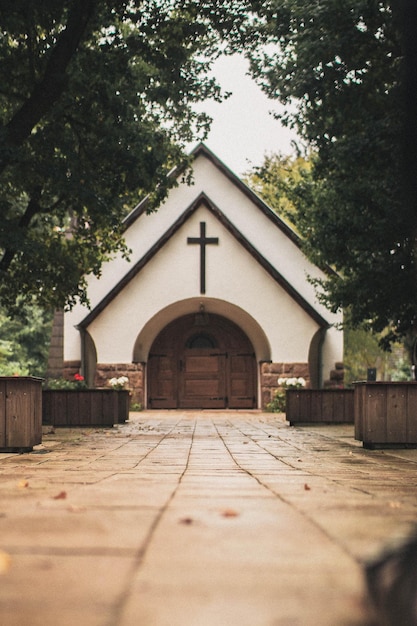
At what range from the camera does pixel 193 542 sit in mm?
2836

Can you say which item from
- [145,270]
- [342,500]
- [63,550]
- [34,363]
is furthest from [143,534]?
[34,363]

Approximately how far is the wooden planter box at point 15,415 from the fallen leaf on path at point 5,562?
635 cm

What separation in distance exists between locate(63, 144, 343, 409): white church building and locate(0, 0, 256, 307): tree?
270 inches

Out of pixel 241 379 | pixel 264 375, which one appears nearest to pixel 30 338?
pixel 241 379

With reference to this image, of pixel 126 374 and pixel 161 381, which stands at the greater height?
pixel 126 374

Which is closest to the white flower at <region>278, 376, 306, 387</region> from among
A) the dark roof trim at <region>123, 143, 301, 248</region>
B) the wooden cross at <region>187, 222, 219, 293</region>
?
the wooden cross at <region>187, 222, 219, 293</region>

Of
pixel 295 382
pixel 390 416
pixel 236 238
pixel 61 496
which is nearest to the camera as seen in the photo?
pixel 61 496

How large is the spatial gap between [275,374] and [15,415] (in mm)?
14237

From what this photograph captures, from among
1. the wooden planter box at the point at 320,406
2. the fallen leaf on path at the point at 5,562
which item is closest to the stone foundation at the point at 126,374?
the wooden planter box at the point at 320,406

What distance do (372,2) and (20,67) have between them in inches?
242

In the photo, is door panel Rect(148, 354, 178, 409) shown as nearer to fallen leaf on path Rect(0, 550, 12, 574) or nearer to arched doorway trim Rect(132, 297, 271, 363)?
arched doorway trim Rect(132, 297, 271, 363)

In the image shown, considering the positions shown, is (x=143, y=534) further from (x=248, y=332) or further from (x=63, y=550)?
(x=248, y=332)

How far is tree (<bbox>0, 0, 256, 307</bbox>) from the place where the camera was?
1160cm

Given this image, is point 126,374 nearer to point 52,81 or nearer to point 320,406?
point 320,406
